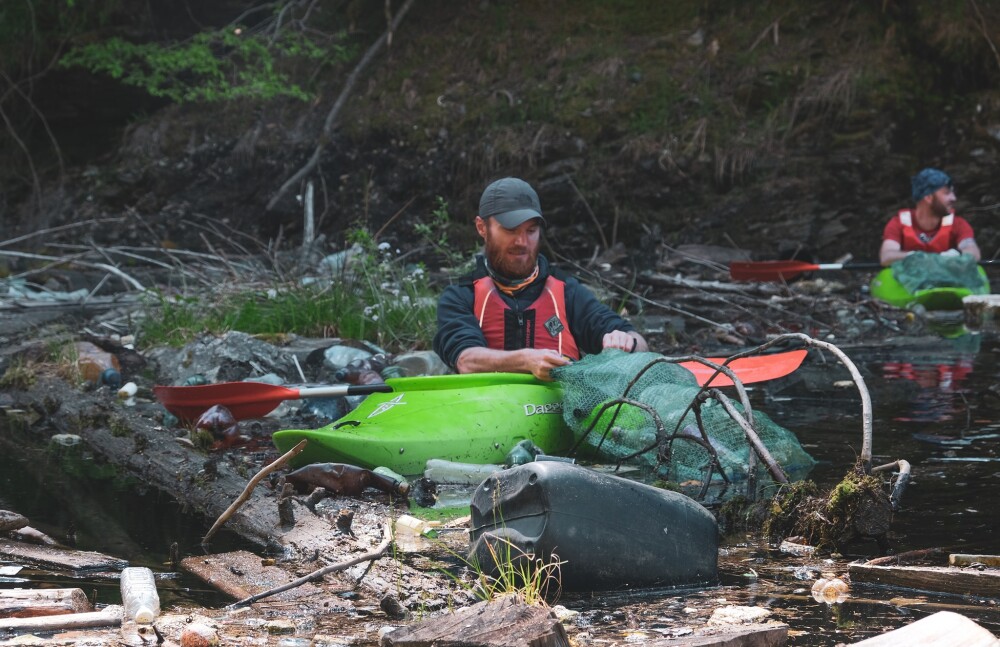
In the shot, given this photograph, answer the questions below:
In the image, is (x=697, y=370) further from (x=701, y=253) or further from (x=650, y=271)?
(x=701, y=253)

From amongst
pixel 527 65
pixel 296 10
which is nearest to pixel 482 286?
pixel 527 65

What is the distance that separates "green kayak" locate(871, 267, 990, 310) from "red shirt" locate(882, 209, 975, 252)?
292 mm

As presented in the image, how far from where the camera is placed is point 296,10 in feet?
45.1

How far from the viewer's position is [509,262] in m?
4.58

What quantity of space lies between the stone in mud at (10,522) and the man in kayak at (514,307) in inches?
70.0

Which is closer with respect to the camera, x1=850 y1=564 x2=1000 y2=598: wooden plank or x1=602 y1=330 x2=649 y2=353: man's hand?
x1=850 y1=564 x2=1000 y2=598: wooden plank

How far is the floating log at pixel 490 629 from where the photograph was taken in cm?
190

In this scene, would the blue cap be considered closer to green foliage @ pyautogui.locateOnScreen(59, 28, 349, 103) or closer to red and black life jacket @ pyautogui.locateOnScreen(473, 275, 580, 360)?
red and black life jacket @ pyautogui.locateOnScreen(473, 275, 580, 360)

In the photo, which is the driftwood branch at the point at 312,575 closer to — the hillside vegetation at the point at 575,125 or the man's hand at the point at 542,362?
the man's hand at the point at 542,362

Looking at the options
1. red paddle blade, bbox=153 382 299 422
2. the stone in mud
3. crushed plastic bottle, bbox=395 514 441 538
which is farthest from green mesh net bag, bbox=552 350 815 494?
the stone in mud

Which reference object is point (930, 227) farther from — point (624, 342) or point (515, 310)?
point (515, 310)

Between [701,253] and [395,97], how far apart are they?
480cm

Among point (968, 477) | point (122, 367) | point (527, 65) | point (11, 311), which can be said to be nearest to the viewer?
point (968, 477)

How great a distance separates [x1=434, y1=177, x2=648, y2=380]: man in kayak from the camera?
4.47 metres
